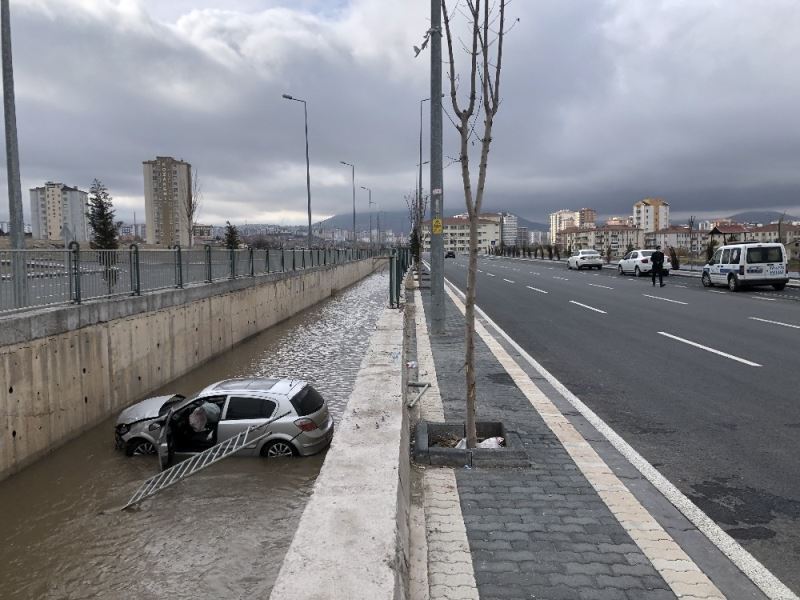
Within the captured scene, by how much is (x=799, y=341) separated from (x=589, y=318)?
503cm

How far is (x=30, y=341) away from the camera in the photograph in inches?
363

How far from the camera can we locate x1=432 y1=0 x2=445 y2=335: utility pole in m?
12.6

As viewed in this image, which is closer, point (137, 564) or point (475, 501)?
point (475, 501)

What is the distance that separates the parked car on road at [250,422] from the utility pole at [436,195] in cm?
428

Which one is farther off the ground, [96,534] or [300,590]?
[300,590]

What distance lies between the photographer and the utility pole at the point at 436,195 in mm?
12633

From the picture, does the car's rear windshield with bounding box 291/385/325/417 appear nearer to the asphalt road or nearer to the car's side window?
the car's side window

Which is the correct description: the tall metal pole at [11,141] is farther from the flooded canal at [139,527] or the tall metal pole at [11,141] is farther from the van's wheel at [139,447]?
the van's wheel at [139,447]

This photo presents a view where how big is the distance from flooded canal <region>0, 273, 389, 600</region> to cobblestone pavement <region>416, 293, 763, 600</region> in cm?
246

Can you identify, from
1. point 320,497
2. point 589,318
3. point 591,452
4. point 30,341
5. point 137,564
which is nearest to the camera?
point 320,497

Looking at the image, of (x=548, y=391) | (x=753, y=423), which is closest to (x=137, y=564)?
(x=548, y=391)

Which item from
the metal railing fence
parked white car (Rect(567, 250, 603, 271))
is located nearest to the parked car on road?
the metal railing fence

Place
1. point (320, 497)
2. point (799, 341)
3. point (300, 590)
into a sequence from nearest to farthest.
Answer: point (300, 590) → point (320, 497) → point (799, 341)

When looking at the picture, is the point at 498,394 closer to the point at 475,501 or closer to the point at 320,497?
the point at 475,501
